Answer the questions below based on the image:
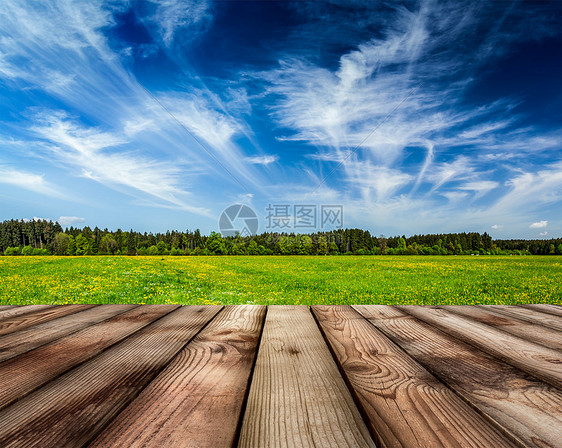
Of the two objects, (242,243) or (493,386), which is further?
(242,243)

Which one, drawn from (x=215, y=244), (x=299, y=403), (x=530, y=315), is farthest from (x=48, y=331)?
(x=215, y=244)

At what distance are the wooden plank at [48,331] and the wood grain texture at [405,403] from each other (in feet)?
5.64

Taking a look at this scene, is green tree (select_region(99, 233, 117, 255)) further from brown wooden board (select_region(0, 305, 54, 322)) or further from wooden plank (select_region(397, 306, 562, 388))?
wooden plank (select_region(397, 306, 562, 388))

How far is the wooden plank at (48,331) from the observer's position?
1.72m

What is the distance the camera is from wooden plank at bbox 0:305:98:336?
2176mm

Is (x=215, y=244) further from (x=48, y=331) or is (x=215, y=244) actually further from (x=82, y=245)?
(x=48, y=331)

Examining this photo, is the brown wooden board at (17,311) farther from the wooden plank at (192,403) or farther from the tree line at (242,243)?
the tree line at (242,243)

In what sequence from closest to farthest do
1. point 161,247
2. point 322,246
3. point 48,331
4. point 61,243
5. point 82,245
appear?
point 48,331 < point 322,246 < point 161,247 < point 82,245 < point 61,243

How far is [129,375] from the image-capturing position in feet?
4.38

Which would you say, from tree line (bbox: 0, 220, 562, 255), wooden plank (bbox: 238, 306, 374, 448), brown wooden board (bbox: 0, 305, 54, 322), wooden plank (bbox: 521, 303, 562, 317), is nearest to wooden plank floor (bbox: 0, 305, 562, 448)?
wooden plank (bbox: 238, 306, 374, 448)

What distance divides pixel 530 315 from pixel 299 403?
2.50 m

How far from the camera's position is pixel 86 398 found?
1.13 metres

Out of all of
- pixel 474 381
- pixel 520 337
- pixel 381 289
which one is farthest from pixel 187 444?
pixel 381 289

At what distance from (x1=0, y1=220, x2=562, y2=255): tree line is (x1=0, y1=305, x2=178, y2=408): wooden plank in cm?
7347
